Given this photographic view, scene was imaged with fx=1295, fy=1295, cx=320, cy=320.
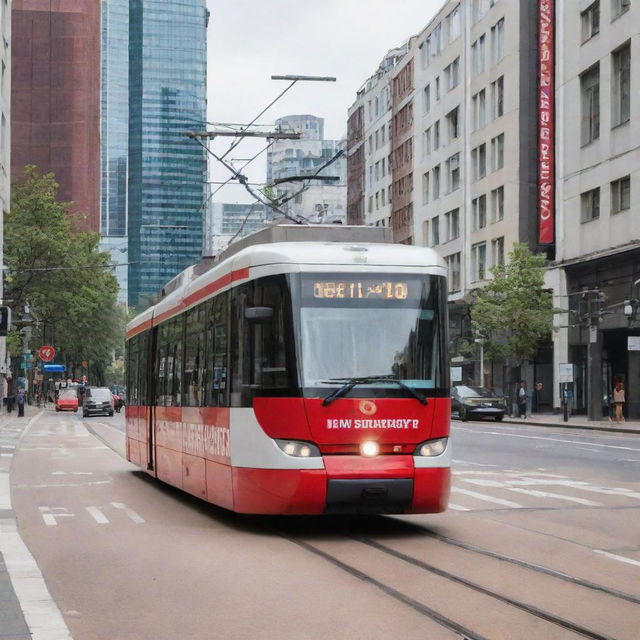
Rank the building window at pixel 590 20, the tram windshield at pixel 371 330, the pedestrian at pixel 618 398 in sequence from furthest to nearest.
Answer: the building window at pixel 590 20 → the pedestrian at pixel 618 398 → the tram windshield at pixel 371 330

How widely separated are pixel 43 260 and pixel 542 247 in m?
28.6

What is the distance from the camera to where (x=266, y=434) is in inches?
471

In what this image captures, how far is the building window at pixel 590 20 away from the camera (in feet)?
172

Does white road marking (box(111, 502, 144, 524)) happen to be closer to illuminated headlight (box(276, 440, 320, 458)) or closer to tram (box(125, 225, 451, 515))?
tram (box(125, 225, 451, 515))

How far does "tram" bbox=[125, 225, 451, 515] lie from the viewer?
11.7 metres

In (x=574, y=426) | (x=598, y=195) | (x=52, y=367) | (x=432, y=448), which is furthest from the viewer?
(x=52, y=367)

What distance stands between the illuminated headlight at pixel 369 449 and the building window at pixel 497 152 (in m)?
56.0

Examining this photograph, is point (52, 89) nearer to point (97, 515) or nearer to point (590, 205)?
point (590, 205)

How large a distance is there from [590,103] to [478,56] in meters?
19.2

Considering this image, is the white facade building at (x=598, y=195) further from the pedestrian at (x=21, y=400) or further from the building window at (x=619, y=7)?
the pedestrian at (x=21, y=400)

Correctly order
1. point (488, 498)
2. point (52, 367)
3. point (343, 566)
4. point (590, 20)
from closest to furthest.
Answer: point (343, 566)
point (488, 498)
point (590, 20)
point (52, 367)

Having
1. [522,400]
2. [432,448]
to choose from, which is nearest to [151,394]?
[432,448]

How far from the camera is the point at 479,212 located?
7112 cm

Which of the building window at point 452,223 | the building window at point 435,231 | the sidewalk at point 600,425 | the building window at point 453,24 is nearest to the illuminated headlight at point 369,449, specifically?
the sidewalk at point 600,425
